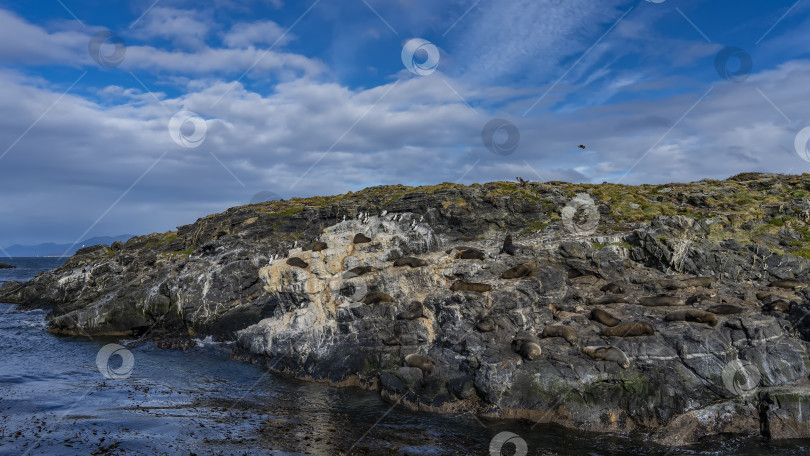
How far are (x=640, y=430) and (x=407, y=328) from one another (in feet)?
38.2

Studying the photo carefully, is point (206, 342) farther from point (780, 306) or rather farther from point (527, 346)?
point (780, 306)

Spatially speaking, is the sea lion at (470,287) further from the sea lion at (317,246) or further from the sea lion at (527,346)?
the sea lion at (317,246)

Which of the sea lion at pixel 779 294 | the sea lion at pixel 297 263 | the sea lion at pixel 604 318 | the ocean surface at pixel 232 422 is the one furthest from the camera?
the sea lion at pixel 297 263

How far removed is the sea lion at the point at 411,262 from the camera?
29.3 meters

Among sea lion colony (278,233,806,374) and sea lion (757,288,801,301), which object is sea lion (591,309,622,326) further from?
sea lion (757,288,801,301)

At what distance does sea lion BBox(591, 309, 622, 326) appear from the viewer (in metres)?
23.0

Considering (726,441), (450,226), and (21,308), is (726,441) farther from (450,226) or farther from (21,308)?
(21,308)

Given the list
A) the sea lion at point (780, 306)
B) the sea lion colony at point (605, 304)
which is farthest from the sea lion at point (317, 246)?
the sea lion at point (780, 306)

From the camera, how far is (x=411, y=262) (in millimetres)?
29406

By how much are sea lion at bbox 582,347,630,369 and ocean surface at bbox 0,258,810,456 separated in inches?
135

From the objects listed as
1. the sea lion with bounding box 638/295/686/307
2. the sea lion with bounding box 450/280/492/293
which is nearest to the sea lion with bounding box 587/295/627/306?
the sea lion with bounding box 638/295/686/307

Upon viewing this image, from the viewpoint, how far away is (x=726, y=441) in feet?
58.2

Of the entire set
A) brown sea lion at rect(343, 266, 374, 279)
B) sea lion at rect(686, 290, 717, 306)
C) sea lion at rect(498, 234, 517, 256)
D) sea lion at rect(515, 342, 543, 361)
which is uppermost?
sea lion at rect(498, 234, 517, 256)

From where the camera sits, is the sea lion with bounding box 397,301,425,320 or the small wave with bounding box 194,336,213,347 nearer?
the sea lion with bounding box 397,301,425,320
